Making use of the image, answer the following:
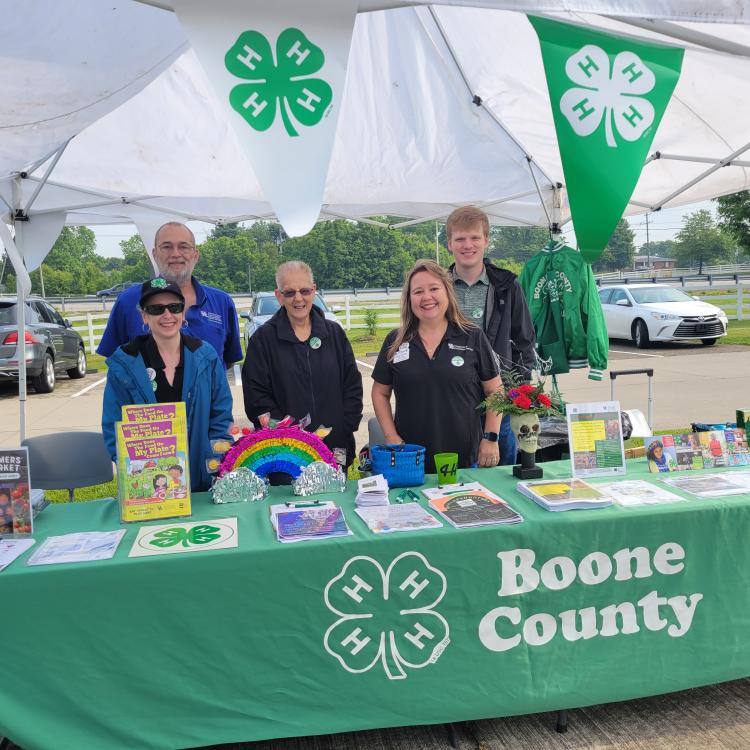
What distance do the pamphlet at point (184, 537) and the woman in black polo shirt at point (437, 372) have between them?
2.99 feet

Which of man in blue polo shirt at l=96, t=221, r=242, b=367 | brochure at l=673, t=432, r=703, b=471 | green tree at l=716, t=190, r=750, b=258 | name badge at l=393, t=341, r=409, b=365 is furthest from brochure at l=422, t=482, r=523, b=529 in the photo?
green tree at l=716, t=190, r=750, b=258

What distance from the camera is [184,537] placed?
2143 mm

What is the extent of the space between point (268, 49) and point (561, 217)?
390 centimetres

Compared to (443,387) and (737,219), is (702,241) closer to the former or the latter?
(737,219)

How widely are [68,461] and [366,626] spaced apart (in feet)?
8.07

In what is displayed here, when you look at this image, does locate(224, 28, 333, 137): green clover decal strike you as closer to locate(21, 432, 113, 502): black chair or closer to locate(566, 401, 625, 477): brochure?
locate(566, 401, 625, 477): brochure

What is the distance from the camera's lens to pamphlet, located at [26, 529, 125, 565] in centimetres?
200

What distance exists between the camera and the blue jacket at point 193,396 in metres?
2.57

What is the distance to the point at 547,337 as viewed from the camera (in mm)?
5270

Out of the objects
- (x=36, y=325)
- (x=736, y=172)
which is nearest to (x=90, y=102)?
(x=736, y=172)

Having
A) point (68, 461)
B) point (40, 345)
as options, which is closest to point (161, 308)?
point (68, 461)

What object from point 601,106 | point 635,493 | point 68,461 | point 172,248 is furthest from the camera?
point 68,461

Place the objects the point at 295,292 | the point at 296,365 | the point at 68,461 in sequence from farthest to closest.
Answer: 1. the point at 68,461
2. the point at 296,365
3. the point at 295,292

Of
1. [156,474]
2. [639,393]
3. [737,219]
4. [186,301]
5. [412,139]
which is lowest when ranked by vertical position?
[639,393]
